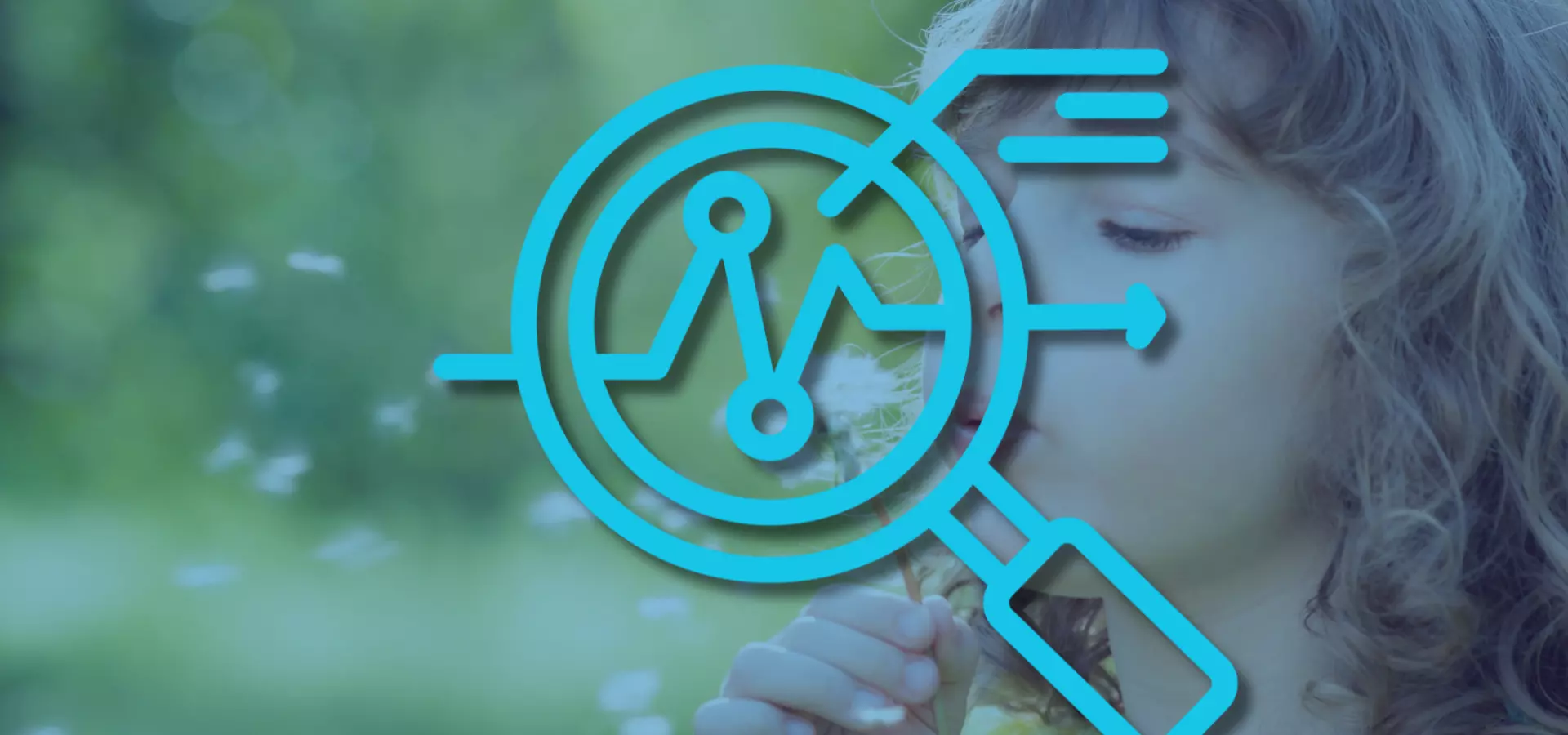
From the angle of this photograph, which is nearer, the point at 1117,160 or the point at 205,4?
the point at 1117,160

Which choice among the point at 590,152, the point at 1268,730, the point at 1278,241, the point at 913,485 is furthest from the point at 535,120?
the point at 1268,730

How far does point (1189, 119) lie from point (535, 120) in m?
0.46

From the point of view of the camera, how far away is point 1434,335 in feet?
2.40

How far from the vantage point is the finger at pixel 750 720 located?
0.75m

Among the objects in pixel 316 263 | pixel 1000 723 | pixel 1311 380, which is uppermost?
pixel 316 263

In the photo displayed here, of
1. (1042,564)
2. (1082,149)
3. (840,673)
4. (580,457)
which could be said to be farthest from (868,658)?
(1082,149)

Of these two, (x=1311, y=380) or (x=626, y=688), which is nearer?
(x=1311, y=380)

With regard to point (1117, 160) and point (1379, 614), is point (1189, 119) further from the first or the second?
point (1379, 614)

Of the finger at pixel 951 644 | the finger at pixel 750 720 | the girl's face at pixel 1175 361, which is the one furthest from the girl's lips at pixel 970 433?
the finger at pixel 750 720

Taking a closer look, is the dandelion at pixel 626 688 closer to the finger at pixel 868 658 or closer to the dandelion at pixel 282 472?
the finger at pixel 868 658

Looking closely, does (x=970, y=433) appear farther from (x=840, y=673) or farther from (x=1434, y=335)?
(x=1434, y=335)

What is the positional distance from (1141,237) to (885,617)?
292mm

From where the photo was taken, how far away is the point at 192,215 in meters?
Result: 0.85

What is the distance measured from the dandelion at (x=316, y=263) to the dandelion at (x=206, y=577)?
22 cm
